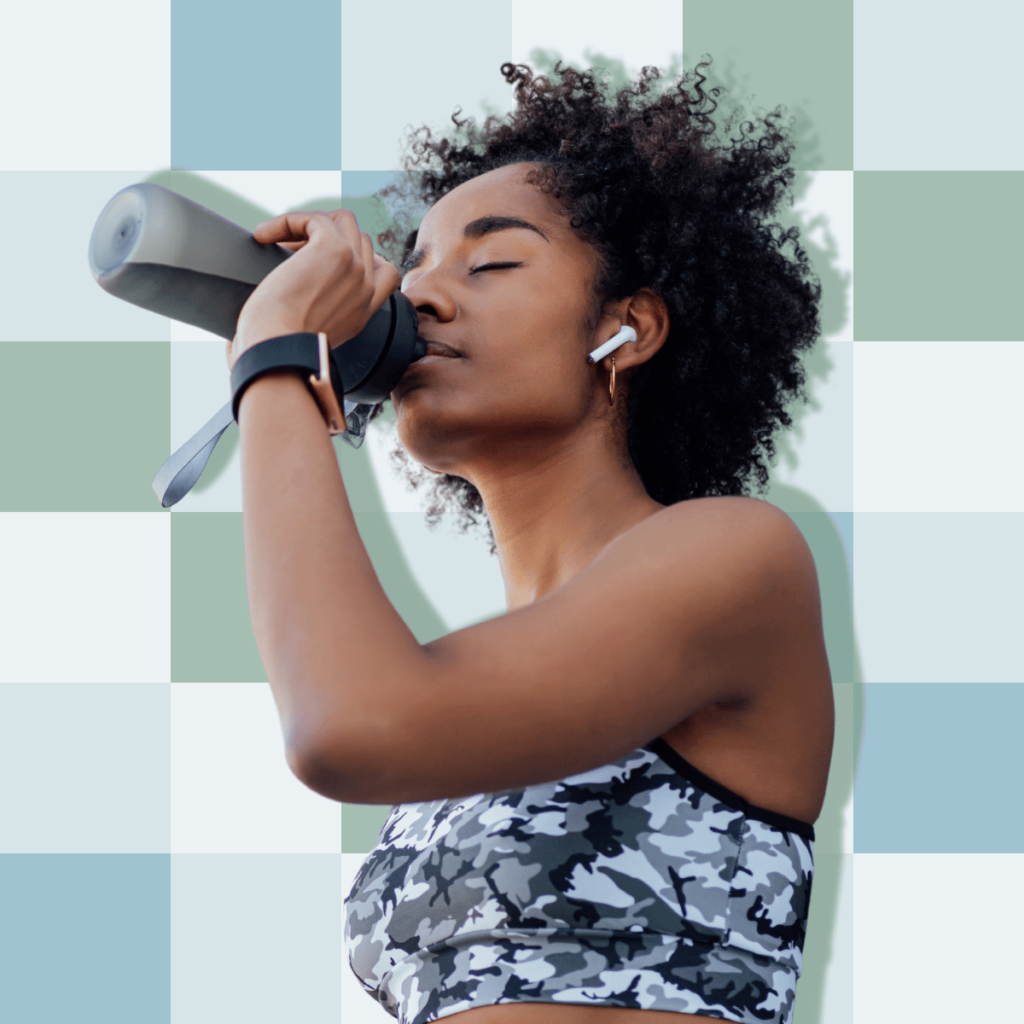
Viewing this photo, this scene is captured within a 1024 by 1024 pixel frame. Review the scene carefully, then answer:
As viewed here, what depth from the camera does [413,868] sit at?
0.93m

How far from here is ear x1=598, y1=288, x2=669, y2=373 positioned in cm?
111

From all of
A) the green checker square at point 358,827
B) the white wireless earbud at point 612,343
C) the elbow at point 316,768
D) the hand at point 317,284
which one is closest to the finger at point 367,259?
the hand at point 317,284

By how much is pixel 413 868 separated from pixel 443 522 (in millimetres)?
785

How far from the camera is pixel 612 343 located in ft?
3.54

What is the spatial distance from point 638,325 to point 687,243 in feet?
0.33

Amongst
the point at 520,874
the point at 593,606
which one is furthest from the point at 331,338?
the point at 520,874

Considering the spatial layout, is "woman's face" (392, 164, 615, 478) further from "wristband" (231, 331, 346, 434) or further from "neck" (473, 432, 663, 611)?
"wristband" (231, 331, 346, 434)

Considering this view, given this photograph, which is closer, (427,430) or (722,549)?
(722,549)

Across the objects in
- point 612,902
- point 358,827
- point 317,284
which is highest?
point 317,284

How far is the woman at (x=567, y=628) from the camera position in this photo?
738 mm

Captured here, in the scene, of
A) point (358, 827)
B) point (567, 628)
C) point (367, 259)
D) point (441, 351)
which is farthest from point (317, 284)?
point (358, 827)

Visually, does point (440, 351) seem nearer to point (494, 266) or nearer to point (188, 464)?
point (494, 266)

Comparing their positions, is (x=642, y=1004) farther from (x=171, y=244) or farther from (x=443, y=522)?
(x=443, y=522)

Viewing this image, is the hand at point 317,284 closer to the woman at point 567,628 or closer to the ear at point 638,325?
the woman at point 567,628
